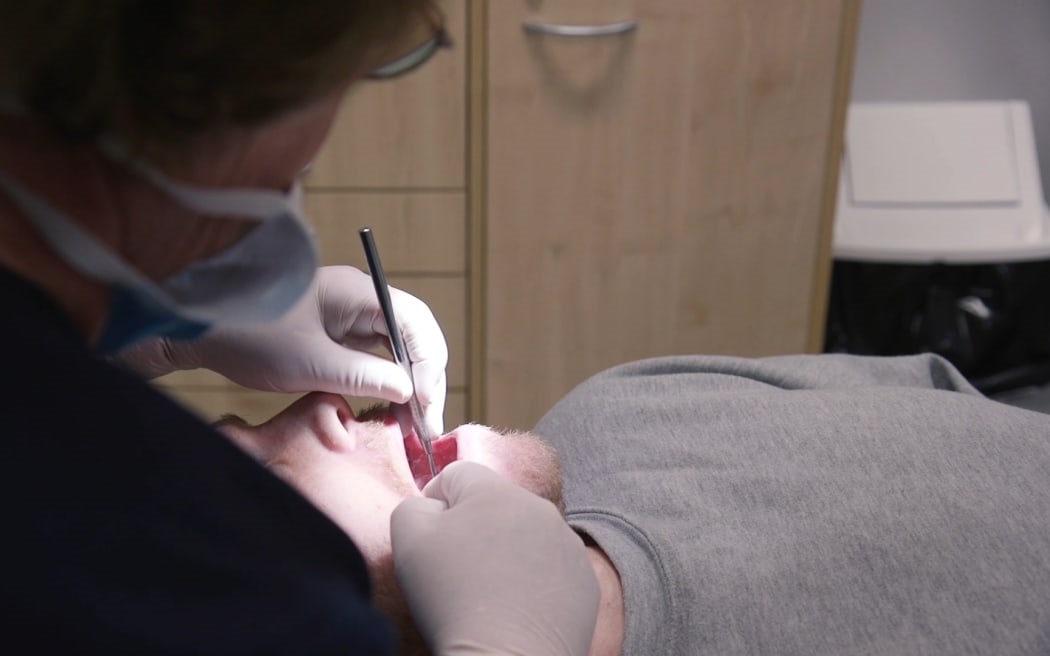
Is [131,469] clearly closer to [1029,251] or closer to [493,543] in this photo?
[493,543]

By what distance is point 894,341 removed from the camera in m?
2.50

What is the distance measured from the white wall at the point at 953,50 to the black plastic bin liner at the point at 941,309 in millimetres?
584

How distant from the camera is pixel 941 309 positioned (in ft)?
8.07

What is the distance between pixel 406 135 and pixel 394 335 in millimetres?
1045

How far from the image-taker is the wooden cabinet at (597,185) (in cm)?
204

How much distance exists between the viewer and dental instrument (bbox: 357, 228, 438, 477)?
1060 millimetres

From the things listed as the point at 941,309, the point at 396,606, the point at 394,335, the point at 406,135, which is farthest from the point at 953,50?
the point at 396,606

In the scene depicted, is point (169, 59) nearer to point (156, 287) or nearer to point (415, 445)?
point (156, 287)

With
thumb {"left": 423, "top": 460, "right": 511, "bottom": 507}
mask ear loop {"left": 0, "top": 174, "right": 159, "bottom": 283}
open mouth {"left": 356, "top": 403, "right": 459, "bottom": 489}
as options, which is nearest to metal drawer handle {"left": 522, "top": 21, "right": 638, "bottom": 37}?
open mouth {"left": 356, "top": 403, "right": 459, "bottom": 489}

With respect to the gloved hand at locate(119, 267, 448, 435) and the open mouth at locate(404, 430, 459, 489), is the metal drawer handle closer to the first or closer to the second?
the gloved hand at locate(119, 267, 448, 435)

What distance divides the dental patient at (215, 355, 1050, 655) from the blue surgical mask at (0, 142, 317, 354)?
1.31 ft

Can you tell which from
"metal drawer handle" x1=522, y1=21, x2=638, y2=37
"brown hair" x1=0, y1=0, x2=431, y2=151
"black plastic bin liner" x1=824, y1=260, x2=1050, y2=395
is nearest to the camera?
"brown hair" x1=0, y1=0, x2=431, y2=151

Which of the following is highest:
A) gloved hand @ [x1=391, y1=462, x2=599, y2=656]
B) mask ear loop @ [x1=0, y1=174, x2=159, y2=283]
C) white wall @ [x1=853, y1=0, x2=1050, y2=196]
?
mask ear loop @ [x1=0, y1=174, x2=159, y2=283]

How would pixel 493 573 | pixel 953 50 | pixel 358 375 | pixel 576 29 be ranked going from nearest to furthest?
1. pixel 493 573
2. pixel 358 375
3. pixel 576 29
4. pixel 953 50
